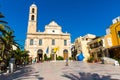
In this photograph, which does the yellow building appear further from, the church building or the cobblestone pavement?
the cobblestone pavement

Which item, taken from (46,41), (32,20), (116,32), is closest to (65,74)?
(116,32)

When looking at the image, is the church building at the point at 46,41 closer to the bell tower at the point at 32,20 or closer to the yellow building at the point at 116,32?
the bell tower at the point at 32,20

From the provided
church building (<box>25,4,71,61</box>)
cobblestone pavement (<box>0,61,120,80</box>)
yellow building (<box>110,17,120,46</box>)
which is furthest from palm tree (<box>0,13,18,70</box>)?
church building (<box>25,4,71,61</box>)

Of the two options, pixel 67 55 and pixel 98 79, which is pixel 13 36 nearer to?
pixel 98 79

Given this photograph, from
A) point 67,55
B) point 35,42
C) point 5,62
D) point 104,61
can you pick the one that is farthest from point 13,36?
point 67,55

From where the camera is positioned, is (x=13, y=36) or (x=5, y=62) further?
(x=13, y=36)

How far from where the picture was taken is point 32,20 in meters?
53.2

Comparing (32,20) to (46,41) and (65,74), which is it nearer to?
(46,41)

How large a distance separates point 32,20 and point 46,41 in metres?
8.07

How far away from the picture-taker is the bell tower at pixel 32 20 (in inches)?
2051

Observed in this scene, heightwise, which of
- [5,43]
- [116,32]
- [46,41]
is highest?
[46,41]

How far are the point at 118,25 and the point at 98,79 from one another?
24844 mm

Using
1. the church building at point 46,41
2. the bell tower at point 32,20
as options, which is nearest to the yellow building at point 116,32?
the church building at point 46,41

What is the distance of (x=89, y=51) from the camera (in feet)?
162
